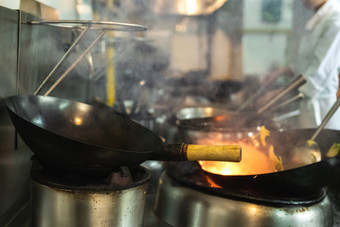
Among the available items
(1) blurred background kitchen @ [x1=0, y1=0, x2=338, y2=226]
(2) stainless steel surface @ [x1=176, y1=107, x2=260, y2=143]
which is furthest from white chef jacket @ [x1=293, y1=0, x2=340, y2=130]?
(2) stainless steel surface @ [x1=176, y1=107, x2=260, y2=143]

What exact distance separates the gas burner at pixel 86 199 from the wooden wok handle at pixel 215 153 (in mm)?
152

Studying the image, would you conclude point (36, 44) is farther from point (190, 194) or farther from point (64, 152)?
point (190, 194)

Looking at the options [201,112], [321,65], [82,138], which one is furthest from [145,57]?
[82,138]

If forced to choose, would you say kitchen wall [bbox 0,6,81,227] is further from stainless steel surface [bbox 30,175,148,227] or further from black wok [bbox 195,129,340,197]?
black wok [bbox 195,129,340,197]

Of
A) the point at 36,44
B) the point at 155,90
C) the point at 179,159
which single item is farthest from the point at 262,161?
the point at 155,90

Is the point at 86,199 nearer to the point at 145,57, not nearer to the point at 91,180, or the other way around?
the point at 91,180

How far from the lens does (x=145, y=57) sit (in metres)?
2.53

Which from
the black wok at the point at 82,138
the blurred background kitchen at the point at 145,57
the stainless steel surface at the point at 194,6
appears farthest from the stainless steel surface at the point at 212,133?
the stainless steel surface at the point at 194,6

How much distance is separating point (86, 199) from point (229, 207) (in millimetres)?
499

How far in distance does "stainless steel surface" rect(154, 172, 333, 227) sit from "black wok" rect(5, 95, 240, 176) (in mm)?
305

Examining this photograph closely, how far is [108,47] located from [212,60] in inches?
126

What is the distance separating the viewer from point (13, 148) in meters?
1.19

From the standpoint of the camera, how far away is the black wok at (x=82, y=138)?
84 cm

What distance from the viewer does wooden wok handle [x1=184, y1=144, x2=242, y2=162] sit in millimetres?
887
